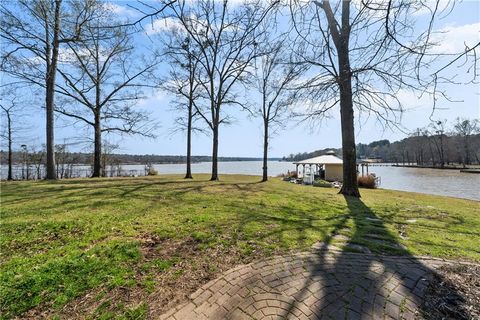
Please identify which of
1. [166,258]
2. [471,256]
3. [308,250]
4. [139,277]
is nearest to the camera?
[139,277]

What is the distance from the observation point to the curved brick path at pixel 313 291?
2250 millimetres

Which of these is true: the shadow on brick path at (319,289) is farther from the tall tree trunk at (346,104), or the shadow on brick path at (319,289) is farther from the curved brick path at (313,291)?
the tall tree trunk at (346,104)

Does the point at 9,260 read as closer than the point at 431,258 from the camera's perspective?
Yes

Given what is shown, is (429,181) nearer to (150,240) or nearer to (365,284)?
(365,284)

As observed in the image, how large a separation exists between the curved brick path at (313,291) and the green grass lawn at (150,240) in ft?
0.99

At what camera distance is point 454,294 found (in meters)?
2.67

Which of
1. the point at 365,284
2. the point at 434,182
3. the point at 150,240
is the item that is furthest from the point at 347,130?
the point at 434,182

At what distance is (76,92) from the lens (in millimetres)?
15664

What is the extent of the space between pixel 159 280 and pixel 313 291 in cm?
161

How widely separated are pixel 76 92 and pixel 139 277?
16684mm

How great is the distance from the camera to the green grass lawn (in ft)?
8.11

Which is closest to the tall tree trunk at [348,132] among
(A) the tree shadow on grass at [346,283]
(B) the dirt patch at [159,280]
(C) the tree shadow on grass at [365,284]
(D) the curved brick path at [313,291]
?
(A) the tree shadow on grass at [346,283]

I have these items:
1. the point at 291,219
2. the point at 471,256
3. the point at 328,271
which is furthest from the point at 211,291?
the point at 471,256

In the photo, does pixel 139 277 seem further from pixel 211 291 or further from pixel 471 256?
pixel 471 256
